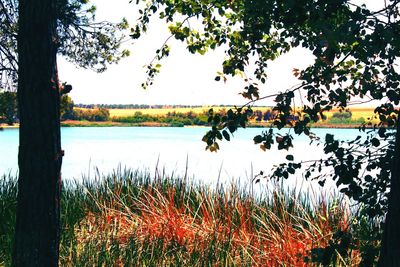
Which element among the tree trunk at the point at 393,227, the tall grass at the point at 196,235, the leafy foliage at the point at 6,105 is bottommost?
the tall grass at the point at 196,235

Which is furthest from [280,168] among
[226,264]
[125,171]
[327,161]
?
[125,171]

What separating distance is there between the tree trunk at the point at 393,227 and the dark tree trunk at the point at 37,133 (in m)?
2.97

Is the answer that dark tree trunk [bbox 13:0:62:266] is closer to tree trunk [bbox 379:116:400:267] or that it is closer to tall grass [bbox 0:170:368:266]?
tall grass [bbox 0:170:368:266]

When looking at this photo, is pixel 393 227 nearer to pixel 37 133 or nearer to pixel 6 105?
pixel 37 133

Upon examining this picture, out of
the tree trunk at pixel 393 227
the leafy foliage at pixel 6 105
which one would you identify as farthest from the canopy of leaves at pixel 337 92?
the leafy foliage at pixel 6 105

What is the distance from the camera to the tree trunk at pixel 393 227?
3.03 meters

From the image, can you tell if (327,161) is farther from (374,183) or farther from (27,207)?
(27,207)

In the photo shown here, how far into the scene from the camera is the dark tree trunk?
15.1 ft

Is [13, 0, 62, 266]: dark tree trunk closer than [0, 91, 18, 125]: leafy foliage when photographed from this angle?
Yes

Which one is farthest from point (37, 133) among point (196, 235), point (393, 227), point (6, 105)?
point (6, 105)

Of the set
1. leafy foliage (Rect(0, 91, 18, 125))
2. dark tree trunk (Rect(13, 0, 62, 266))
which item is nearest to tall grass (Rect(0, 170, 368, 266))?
dark tree trunk (Rect(13, 0, 62, 266))

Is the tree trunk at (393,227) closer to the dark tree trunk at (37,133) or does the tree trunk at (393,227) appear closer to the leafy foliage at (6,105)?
the dark tree trunk at (37,133)

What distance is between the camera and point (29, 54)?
4633 millimetres

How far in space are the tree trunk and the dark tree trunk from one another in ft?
9.74
